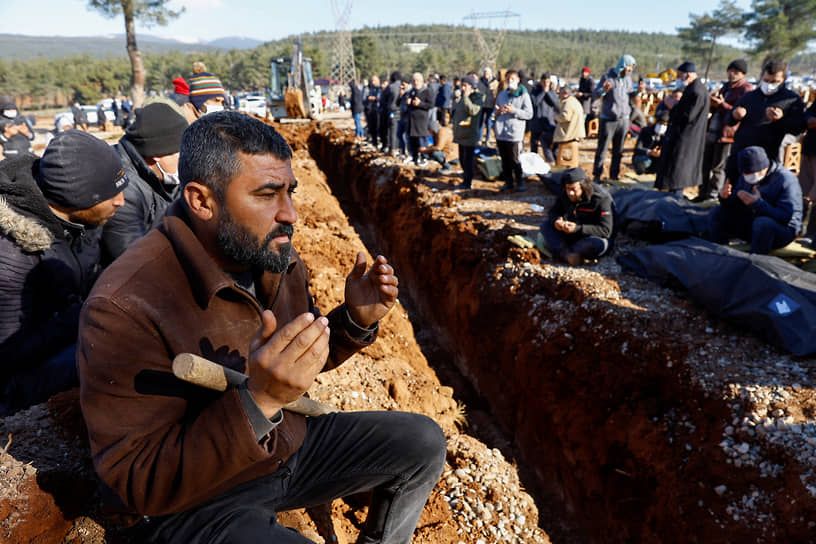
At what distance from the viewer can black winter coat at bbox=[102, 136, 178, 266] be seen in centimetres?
321

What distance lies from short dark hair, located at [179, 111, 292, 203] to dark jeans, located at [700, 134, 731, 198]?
327 inches

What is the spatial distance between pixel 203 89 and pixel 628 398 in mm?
6233

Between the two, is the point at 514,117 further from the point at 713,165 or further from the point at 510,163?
the point at 713,165

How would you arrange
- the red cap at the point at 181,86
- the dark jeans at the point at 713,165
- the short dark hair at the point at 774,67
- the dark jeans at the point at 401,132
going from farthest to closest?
1. the dark jeans at the point at 401,132
2. the dark jeans at the point at 713,165
3. the red cap at the point at 181,86
4. the short dark hair at the point at 774,67

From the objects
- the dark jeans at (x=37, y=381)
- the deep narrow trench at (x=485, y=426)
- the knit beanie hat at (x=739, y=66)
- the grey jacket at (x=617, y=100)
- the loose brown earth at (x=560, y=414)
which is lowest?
the deep narrow trench at (x=485, y=426)

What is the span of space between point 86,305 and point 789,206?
654 cm

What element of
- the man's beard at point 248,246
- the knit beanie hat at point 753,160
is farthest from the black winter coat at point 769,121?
the man's beard at point 248,246

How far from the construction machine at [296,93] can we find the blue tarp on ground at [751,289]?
18859mm

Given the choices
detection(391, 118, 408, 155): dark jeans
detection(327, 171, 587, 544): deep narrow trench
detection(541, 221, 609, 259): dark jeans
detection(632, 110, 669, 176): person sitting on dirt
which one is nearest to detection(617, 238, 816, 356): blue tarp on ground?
detection(541, 221, 609, 259): dark jeans

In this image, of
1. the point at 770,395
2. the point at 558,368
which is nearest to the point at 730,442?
the point at 770,395

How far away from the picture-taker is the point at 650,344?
454 centimetres

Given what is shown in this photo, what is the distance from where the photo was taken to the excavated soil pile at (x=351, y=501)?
2.27 m

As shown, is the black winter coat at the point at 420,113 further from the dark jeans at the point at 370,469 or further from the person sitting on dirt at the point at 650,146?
the dark jeans at the point at 370,469

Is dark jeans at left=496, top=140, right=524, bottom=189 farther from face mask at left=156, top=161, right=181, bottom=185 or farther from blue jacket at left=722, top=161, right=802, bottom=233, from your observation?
face mask at left=156, top=161, right=181, bottom=185
